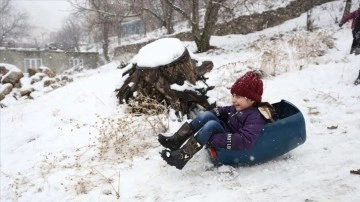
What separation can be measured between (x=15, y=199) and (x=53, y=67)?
3837cm

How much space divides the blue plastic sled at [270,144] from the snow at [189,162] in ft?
0.33

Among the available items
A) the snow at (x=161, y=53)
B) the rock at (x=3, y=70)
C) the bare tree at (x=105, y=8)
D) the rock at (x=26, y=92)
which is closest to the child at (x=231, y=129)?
the snow at (x=161, y=53)

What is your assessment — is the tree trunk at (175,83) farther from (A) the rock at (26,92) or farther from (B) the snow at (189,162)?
(A) the rock at (26,92)

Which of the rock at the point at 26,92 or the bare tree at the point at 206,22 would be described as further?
the bare tree at the point at 206,22

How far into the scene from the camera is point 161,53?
17.7 ft

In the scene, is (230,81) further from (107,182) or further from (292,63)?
(107,182)

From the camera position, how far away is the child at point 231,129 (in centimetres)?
296

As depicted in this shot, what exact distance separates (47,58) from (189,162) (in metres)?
38.7

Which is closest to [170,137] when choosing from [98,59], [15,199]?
[15,199]

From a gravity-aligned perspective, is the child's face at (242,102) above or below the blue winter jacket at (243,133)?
above

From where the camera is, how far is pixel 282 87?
5.74 metres

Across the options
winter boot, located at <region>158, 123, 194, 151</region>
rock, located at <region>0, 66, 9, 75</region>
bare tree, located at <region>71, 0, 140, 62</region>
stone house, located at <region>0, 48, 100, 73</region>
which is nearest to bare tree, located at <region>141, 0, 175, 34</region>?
bare tree, located at <region>71, 0, 140, 62</region>

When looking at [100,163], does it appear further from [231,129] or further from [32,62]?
[32,62]

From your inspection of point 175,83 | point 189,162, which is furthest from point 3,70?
point 189,162
